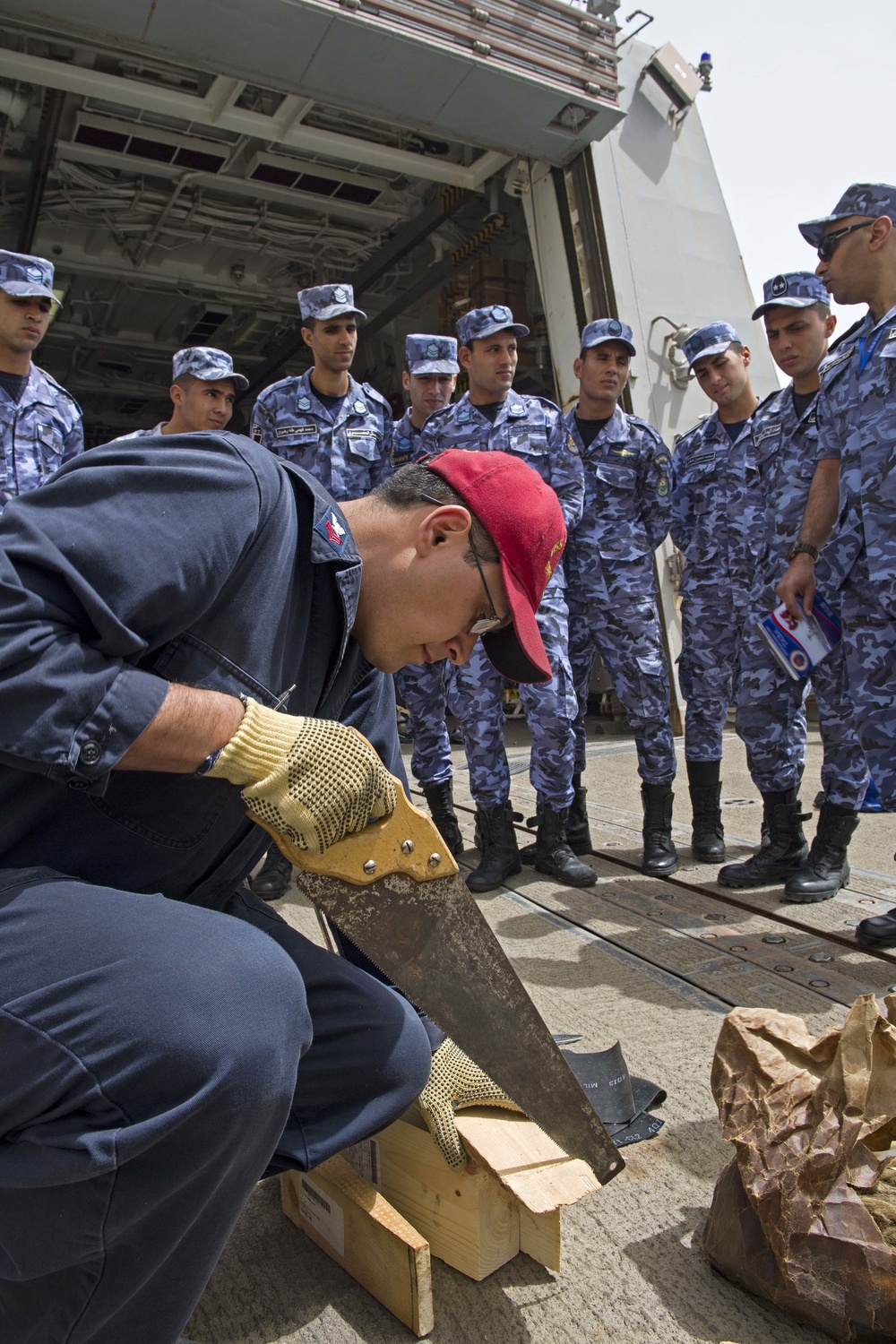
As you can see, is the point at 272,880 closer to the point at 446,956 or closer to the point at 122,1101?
the point at 446,956

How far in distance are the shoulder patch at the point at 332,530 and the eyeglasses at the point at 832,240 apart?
2174 millimetres

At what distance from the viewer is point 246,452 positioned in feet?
4.50

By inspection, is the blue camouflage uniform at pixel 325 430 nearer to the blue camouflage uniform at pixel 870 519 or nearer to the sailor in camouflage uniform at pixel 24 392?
the sailor in camouflage uniform at pixel 24 392

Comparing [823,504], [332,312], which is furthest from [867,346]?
[332,312]

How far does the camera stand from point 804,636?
3.23m

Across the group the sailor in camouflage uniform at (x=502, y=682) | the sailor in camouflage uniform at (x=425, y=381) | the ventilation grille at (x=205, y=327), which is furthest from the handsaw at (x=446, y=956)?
the ventilation grille at (x=205, y=327)

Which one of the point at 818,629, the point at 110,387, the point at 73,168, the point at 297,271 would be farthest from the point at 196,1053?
the point at 110,387

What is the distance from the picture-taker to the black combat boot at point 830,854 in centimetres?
328

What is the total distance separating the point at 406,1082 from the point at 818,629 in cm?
230

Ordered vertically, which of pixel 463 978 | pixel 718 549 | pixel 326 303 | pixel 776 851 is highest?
pixel 326 303

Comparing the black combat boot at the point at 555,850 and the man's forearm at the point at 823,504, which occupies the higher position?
the man's forearm at the point at 823,504

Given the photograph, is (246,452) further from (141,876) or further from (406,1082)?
(406,1082)

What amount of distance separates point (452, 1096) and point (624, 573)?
2841 mm

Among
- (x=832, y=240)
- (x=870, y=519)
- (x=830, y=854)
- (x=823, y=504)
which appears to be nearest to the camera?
(x=870, y=519)
